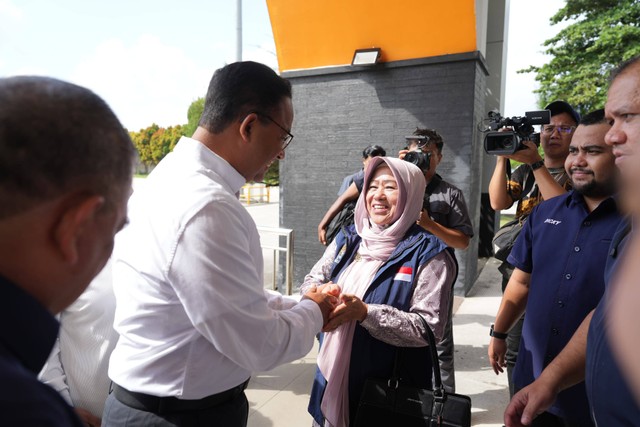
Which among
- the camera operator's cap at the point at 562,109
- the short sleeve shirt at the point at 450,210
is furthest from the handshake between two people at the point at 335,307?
the camera operator's cap at the point at 562,109

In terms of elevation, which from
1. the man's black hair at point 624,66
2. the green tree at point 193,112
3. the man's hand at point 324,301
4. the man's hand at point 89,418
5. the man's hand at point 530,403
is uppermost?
the green tree at point 193,112

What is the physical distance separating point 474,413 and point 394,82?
416 cm

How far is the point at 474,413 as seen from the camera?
3078mm

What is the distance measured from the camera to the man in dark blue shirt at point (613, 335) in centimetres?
57

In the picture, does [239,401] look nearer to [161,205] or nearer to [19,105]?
[161,205]

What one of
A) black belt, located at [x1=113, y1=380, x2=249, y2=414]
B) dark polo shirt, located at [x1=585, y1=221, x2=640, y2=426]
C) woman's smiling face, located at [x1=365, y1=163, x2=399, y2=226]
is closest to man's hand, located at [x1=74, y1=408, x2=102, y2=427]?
black belt, located at [x1=113, y1=380, x2=249, y2=414]

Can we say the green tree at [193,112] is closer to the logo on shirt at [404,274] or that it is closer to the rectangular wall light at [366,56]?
the rectangular wall light at [366,56]

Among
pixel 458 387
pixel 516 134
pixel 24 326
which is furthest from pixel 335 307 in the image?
pixel 458 387

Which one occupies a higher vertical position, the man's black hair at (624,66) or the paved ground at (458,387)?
the man's black hair at (624,66)

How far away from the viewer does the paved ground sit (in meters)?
3.04

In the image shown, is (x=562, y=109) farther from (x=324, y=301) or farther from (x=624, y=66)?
(x=324, y=301)

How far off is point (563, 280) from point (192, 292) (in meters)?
1.53

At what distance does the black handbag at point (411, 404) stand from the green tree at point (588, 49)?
18.7m

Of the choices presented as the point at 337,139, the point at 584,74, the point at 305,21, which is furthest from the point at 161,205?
the point at 584,74
